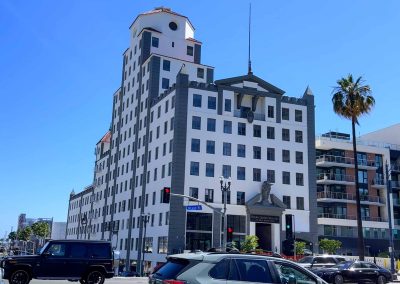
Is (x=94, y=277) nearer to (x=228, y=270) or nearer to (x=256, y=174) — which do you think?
(x=228, y=270)

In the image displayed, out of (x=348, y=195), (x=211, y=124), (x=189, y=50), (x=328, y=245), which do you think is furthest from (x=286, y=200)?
(x=189, y=50)

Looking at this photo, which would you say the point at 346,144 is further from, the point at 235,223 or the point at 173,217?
the point at 173,217

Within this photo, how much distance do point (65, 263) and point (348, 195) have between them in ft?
191

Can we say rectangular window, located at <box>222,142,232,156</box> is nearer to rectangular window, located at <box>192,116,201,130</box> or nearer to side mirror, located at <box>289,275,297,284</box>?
rectangular window, located at <box>192,116,201,130</box>

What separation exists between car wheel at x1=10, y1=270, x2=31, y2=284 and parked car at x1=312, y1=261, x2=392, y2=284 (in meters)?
16.1

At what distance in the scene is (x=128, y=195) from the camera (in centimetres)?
6956

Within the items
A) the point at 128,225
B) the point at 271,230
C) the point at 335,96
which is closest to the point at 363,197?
the point at 271,230

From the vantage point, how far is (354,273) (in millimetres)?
26078

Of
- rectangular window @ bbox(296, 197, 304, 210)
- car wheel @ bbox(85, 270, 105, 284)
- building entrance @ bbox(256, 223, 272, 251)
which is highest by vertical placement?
rectangular window @ bbox(296, 197, 304, 210)

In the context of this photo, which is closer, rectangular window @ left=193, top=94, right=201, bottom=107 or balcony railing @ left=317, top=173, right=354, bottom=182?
rectangular window @ left=193, top=94, right=201, bottom=107

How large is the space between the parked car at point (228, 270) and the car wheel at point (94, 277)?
1032 cm

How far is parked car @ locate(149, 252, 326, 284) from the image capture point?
8664 millimetres

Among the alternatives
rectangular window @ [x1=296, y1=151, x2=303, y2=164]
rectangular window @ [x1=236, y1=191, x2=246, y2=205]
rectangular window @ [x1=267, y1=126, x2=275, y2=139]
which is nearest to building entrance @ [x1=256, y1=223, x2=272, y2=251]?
rectangular window @ [x1=236, y1=191, x2=246, y2=205]

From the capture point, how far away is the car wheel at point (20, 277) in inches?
689
